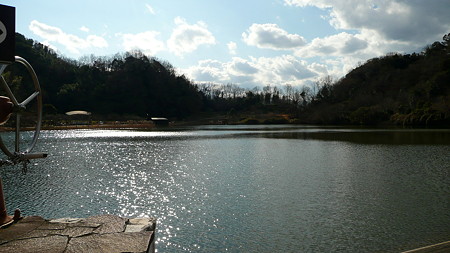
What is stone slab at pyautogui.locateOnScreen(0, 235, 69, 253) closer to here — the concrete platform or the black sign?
the concrete platform

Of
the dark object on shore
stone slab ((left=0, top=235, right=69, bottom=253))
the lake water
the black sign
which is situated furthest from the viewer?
the dark object on shore

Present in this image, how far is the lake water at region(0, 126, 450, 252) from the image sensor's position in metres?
7.32

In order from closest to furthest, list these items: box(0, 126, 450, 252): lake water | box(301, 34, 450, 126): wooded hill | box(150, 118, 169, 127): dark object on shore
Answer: box(0, 126, 450, 252): lake water
box(301, 34, 450, 126): wooded hill
box(150, 118, 169, 127): dark object on shore

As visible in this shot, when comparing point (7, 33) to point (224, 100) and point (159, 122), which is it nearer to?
point (159, 122)

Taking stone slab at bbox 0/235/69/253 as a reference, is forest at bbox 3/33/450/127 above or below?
above

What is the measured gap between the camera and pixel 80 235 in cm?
471

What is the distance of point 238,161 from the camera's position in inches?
738

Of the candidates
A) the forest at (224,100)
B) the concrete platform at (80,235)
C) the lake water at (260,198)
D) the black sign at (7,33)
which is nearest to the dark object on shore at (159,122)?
the forest at (224,100)

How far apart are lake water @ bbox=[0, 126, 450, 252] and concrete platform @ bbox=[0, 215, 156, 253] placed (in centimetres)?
201

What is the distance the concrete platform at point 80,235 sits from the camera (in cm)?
424

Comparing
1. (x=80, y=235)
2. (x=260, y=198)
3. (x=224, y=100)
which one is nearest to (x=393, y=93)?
(x=224, y=100)

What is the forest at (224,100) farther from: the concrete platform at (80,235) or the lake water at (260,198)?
the concrete platform at (80,235)

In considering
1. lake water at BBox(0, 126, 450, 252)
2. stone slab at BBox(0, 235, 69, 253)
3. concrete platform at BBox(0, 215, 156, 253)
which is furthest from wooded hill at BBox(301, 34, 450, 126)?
stone slab at BBox(0, 235, 69, 253)

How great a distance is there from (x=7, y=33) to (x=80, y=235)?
2911mm
